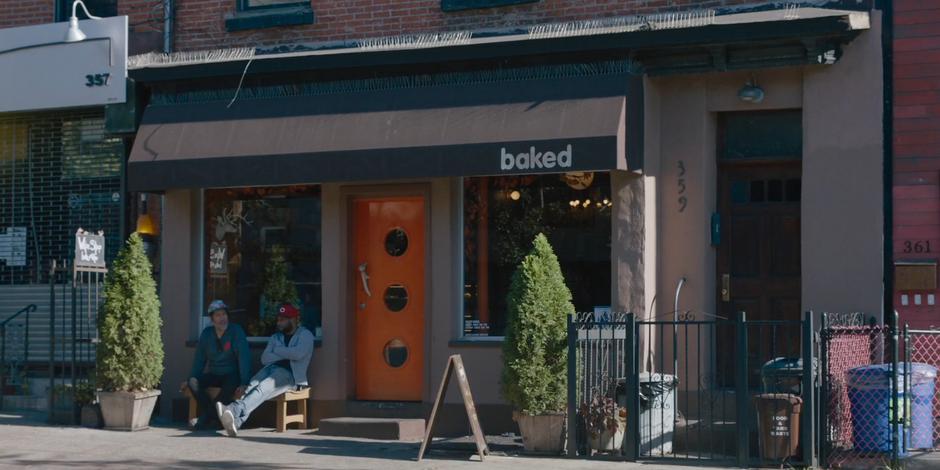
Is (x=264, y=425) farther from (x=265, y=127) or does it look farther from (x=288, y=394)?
(x=265, y=127)

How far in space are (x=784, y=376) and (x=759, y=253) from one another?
1.96m

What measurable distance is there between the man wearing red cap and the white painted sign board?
10.6ft

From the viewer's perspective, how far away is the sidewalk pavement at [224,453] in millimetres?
11070

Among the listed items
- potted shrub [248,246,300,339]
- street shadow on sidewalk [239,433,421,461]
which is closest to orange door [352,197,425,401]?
potted shrub [248,246,300,339]

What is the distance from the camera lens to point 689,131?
12641 mm

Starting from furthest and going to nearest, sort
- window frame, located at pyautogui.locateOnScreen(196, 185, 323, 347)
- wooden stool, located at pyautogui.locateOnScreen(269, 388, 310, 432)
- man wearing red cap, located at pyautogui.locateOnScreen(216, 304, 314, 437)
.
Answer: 1. window frame, located at pyautogui.locateOnScreen(196, 185, 323, 347)
2. wooden stool, located at pyautogui.locateOnScreen(269, 388, 310, 432)
3. man wearing red cap, located at pyautogui.locateOnScreen(216, 304, 314, 437)

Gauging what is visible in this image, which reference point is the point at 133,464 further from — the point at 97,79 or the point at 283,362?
the point at 97,79

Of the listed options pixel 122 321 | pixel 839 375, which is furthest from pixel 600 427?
pixel 122 321

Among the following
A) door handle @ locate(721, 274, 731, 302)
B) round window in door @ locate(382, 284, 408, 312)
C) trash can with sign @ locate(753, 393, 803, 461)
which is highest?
door handle @ locate(721, 274, 731, 302)

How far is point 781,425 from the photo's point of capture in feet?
34.8

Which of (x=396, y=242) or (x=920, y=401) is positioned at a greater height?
(x=396, y=242)

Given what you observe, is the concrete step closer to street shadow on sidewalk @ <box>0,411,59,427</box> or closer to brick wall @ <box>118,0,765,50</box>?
street shadow on sidewalk @ <box>0,411,59,427</box>

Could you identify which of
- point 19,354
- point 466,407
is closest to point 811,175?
point 466,407

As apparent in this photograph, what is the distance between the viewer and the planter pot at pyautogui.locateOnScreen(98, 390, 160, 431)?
43.3 ft
